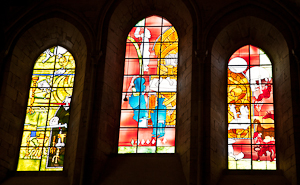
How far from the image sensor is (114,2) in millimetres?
13922

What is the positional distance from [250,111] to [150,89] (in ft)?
8.65

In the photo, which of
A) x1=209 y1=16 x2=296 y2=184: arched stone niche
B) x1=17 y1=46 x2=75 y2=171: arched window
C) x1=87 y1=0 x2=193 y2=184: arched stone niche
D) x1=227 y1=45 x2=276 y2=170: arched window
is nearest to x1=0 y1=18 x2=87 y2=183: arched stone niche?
x1=17 y1=46 x2=75 y2=171: arched window

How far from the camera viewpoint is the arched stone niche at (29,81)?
12828 millimetres

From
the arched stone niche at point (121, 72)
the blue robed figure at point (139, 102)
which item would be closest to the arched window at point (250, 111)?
the arched stone niche at point (121, 72)

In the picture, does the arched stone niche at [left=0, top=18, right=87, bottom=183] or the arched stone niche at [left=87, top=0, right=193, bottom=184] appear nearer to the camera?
the arched stone niche at [left=87, top=0, right=193, bottom=184]

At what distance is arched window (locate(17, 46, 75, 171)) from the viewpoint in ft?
43.3

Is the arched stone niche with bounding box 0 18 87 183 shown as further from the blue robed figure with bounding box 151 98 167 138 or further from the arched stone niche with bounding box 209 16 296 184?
the arched stone niche with bounding box 209 16 296 184

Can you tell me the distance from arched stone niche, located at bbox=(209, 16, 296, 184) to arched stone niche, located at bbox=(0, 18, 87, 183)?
3.24 metres

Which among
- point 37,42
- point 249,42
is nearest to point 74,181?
point 37,42

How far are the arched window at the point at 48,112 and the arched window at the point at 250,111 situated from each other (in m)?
4.29

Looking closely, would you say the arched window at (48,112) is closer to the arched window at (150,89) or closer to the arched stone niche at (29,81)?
the arched stone niche at (29,81)

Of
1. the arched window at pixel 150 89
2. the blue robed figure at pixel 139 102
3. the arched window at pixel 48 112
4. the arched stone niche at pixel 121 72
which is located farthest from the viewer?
the blue robed figure at pixel 139 102

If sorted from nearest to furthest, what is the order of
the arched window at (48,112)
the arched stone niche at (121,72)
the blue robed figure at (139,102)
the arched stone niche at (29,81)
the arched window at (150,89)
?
the arched stone niche at (121,72) → the arched stone niche at (29,81) → the arched window at (150,89) → the arched window at (48,112) → the blue robed figure at (139,102)

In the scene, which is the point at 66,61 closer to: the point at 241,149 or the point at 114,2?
the point at 114,2
